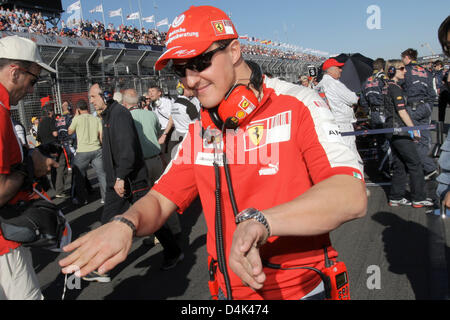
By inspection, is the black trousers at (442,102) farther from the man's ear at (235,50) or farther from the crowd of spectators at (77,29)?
the crowd of spectators at (77,29)

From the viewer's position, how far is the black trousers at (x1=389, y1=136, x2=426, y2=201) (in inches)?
233

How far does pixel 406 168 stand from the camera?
20.1 ft

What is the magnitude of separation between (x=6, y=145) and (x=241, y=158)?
1.64 metres

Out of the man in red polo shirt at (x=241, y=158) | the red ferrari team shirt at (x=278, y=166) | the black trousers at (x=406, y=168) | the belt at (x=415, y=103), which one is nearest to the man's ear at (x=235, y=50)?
the man in red polo shirt at (x=241, y=158)

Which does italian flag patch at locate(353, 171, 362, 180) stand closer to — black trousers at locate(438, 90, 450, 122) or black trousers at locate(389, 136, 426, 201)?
black trousers at locate(438, 90, 450, 122)

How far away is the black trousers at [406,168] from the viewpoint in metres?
5.91

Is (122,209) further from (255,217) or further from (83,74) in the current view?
(83,74)

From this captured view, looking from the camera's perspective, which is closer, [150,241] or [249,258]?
[249,258]

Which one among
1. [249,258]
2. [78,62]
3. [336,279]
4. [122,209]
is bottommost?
[122,209]

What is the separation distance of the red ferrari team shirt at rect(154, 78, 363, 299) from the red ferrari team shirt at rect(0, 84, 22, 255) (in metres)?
1.39

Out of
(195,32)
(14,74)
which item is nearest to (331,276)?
(195,32)
